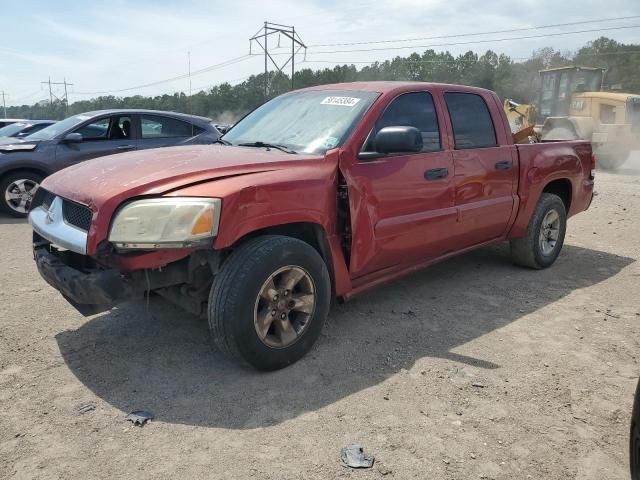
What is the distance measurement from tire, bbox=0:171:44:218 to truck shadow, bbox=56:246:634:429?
4.84 m

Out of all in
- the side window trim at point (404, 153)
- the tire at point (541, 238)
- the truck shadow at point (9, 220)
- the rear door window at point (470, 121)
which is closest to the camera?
the side window trim at point (404, 153)

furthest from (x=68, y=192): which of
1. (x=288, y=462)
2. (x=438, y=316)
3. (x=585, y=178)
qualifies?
(x=585, y=178)

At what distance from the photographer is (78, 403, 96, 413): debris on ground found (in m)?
2.75

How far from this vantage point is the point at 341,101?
3.86 meters

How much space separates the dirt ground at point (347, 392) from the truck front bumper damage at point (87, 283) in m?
0.53

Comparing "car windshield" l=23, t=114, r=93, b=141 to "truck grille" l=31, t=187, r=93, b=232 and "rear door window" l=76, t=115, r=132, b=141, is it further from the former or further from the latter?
"truck grille" l=31, t=187, r=93, b=232

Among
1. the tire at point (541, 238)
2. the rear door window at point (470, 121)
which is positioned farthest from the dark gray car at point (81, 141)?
the tire at point (541, 238)

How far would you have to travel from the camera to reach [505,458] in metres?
2.42

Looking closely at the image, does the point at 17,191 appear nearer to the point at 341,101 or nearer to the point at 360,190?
the point at 341,101

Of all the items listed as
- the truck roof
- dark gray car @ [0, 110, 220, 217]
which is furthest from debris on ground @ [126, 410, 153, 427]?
dark gray car @ [0, 110, 220, 217]

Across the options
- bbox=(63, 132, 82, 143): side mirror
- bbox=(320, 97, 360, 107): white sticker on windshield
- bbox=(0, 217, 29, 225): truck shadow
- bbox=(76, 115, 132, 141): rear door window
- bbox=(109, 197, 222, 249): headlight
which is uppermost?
bbox=(320, 97, 360, 107): white sticker on windshield

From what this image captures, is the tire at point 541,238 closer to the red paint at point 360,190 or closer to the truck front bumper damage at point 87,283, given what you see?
the red paint at point 360,190

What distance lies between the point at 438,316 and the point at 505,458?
1.70 metres

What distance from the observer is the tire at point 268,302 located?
2867 millimetres
